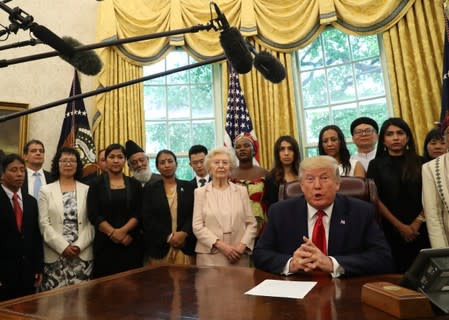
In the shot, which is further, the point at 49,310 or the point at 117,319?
the point at 49,310

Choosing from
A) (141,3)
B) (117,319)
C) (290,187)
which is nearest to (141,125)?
(141,3)

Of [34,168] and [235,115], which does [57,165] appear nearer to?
[34,168]

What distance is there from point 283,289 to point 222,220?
1419 mm

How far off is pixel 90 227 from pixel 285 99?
116 inches

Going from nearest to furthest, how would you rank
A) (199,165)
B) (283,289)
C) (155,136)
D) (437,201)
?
(283,289) < (437,201) < (199,165) < (155,136)

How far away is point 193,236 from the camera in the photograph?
2.96 metres

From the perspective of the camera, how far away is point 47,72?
16.4 feet

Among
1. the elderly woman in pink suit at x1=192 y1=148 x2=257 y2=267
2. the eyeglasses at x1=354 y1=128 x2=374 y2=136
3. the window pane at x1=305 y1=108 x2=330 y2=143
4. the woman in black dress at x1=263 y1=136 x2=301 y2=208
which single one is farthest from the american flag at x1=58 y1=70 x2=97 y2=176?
the eyeglasses at x1=354 y1=128 x2=374 y2=136

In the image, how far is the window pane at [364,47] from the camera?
4.86 m

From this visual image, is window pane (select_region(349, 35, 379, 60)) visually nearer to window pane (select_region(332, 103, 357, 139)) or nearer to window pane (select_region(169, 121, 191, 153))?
window pane (select_region(332, 103, 357, 139))

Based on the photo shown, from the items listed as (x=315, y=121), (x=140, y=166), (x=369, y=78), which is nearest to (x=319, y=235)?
(x=140, y=166)

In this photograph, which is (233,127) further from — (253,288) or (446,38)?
(253,288)

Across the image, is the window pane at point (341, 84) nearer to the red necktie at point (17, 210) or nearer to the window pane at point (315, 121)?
the window pane at point (315, 121)

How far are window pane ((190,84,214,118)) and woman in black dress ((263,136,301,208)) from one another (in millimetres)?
2445
